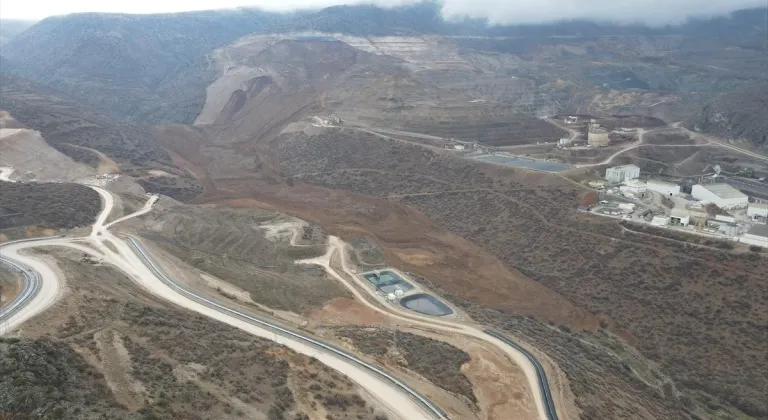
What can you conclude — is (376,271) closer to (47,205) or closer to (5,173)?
(47,205)

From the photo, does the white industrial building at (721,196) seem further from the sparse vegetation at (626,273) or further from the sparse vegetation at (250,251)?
the sparse vegetation at (250,251)

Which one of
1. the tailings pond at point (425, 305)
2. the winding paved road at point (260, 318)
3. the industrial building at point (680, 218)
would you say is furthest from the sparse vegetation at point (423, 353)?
the industrial building at point (680, 218)

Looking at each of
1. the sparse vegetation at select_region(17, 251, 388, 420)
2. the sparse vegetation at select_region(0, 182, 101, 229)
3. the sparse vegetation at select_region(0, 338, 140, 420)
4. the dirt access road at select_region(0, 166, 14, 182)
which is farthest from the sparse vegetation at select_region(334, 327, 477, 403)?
the dirt access road at select_region(0, 166, 14, 182)

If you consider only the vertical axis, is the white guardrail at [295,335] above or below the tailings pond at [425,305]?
above

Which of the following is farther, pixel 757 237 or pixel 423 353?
pixel 757 237

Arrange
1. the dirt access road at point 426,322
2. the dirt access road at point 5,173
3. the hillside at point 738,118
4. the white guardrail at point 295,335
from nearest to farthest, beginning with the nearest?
the white guardrail at point 295,335 → the dirt access road at point 426,322 → the dirt access road at point 5,173 → the hillside at point 738,118

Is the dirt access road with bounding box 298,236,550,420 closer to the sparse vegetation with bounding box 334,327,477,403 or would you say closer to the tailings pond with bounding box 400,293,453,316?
the tailings pond with bounding box 400,293,453,316

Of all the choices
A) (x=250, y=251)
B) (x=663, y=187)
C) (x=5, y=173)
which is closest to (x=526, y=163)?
(x=663, y=187)
